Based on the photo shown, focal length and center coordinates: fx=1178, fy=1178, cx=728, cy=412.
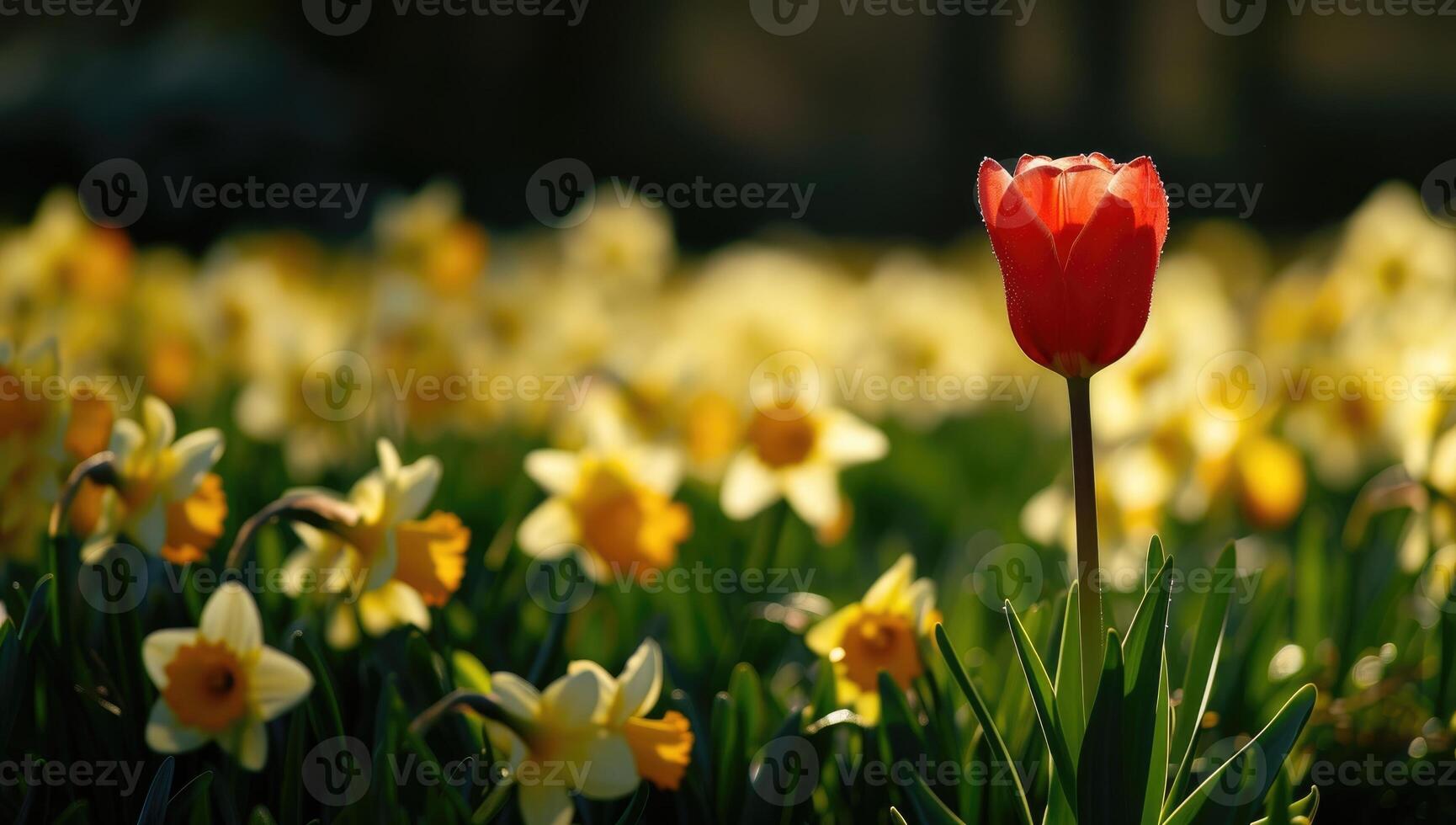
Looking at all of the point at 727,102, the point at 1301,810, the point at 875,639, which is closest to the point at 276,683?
the point at 875,639

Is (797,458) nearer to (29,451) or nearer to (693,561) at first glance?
(693,561)

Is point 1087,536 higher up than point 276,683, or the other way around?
point 1087,536

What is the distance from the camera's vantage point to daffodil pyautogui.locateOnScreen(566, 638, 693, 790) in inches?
42.0

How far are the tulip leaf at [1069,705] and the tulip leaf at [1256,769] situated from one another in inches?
3.3

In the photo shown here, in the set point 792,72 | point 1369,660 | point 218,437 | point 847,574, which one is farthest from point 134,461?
point 792,72

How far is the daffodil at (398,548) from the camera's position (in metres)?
1.22

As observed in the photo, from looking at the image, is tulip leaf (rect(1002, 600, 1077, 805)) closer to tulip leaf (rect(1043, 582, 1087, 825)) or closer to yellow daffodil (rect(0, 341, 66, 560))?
tulip leaf (rect(1043, 582, 1087, 825))

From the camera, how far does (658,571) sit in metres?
1.66

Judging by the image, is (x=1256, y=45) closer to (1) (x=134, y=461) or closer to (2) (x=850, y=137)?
(2) (x=850, y=137)

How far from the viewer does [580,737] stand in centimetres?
106

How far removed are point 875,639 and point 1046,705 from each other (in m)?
0.35

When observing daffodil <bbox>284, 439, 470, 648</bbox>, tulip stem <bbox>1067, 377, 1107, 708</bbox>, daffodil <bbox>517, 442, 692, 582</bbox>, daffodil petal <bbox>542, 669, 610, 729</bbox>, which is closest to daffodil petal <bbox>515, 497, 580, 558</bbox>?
daffodil <bbox>517, 442, 692, 582</bbox>

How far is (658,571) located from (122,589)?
0.67 m

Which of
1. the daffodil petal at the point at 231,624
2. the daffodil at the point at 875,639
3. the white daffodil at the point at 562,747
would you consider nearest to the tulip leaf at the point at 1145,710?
the daffodil at the point at 875,639
